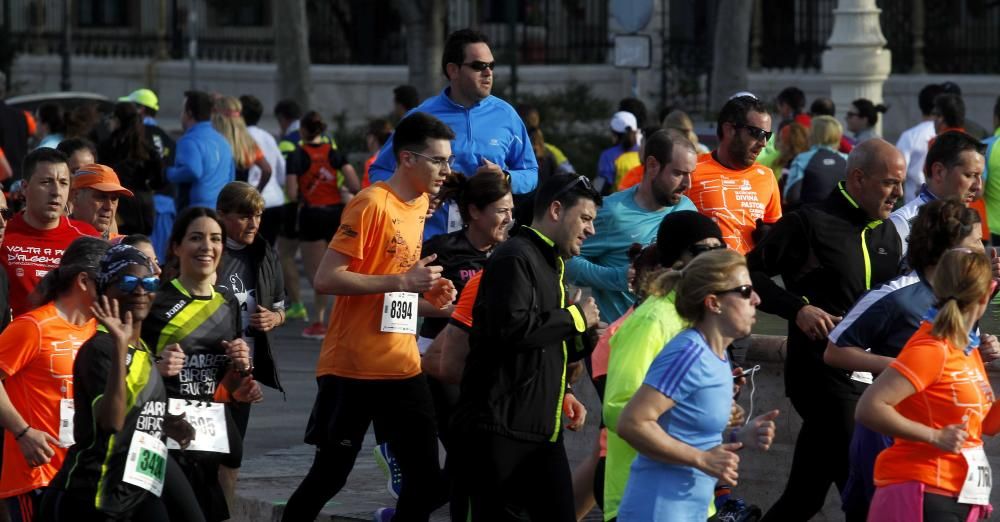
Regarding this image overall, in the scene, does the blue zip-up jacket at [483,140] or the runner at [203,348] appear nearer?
the runner at [203,348]

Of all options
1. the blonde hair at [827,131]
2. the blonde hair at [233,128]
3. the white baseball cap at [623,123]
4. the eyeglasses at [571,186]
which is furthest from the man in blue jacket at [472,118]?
the white baseball cap at [623,123]

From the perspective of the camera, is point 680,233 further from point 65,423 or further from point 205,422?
→ point 65,423

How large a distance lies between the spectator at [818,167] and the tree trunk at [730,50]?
38.9ft

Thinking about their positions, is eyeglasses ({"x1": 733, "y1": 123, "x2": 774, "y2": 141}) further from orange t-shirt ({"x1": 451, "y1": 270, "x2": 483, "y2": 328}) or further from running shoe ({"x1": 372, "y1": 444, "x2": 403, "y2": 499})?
running shoe ({"x1": 372, "y1": 444, "x2": 403, "y2": 499})

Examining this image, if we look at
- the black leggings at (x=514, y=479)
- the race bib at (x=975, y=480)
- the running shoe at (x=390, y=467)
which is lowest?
the running shoe at (x=390, y=467)

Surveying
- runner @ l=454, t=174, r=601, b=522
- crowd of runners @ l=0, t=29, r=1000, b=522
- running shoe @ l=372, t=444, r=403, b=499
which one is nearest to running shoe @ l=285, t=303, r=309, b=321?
crowd of runners @ l=0, t=29, r=1000, b=522

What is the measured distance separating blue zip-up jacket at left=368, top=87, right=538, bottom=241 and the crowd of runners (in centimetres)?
2

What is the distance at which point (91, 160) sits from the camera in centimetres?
1034

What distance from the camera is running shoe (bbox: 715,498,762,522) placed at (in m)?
7.94

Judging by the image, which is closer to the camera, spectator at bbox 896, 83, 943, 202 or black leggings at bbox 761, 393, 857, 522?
black leggings at bbox 761, 393, 857, 522

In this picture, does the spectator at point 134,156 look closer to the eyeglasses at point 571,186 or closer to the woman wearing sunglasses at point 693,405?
the eyeglasses at point 571,186

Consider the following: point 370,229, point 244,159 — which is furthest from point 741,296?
point 244,159

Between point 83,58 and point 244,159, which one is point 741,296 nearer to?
point 244,159

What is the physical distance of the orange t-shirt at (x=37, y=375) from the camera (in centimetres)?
694
